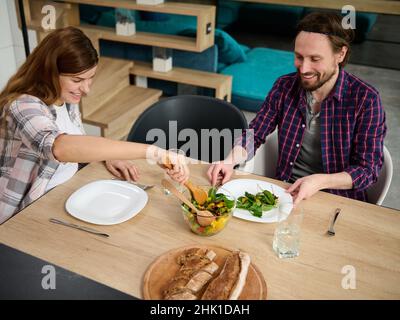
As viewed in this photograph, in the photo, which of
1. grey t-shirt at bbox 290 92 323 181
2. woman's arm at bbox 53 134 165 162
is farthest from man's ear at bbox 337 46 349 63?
woman's arm at bbox 53 134 165 162

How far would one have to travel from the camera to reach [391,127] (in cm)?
379

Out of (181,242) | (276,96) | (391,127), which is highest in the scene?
(276,96)

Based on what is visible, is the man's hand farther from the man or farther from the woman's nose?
the woman's nose

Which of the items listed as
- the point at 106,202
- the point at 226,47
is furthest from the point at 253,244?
the point at 226,47

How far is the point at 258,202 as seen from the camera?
51.5 inches

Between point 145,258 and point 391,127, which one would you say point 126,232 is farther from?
point 391,127

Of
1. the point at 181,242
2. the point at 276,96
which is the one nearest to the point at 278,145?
the point at 276,96

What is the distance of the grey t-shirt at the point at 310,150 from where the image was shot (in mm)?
1703

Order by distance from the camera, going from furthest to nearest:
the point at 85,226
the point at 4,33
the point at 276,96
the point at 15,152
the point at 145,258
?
the point at 4,33
the point at 276,96
the point at 15,152
the point at 85,226
the point at 145,258

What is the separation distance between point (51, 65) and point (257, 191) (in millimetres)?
796

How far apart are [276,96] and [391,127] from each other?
2458 mm

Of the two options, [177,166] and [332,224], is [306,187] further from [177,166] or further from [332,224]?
[177,166]

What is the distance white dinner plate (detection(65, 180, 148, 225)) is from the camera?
4.10 ft

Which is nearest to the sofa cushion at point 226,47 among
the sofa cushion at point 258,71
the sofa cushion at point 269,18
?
the sofa cushion at point 258,71
